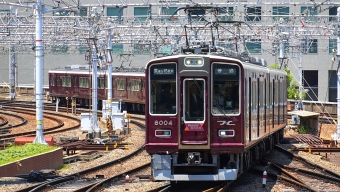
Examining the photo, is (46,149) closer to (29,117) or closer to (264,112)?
(264,112)

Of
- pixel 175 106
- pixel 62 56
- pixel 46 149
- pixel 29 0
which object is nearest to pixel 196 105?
pixel 175 106

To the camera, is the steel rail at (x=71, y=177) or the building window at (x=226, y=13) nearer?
the steel rail at (x=71, y=177)

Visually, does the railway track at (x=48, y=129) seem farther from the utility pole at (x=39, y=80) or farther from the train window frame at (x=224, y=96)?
the train window frame at (x=224, y=96)

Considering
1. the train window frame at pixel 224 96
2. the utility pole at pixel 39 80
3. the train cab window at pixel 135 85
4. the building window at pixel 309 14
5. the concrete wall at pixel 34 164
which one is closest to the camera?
the train window frame at pixel 224 96

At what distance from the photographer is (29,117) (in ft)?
122

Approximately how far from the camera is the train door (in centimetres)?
1270

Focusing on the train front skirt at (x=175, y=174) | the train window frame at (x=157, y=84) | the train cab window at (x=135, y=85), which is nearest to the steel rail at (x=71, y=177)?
the train front skirt at (x=175, y=174)

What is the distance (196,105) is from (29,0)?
9.70 m

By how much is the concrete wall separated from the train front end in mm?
4097

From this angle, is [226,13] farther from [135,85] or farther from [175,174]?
[175,174]

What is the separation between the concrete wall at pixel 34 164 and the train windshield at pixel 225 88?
5236 millimetres

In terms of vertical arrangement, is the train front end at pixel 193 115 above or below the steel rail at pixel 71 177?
above

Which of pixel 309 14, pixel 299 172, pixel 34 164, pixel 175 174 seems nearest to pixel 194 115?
pixel 175 174

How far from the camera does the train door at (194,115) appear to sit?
1270 centimetres
